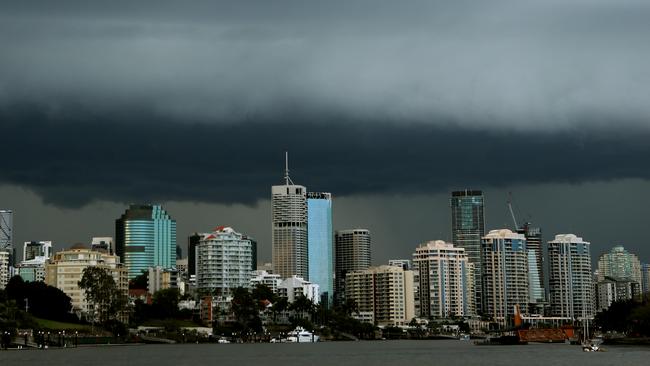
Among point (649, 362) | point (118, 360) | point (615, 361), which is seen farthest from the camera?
point (118, 360)

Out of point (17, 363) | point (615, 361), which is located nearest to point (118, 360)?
point (17, 363)

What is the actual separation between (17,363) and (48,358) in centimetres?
1927

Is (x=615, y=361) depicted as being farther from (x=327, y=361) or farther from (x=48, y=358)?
(x=48, y=358)

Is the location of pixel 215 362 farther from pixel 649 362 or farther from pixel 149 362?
pixel 649 362

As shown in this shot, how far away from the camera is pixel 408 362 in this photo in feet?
545

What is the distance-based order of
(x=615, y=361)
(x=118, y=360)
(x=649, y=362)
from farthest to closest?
(x=118, y=360) → (x=615, y=361) → (x=649, y=362)

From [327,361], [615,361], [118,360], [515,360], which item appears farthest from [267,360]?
[615,361]

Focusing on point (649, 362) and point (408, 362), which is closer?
point (649, 362)

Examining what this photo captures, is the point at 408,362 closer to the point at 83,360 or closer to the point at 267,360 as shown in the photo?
the point at 267,360

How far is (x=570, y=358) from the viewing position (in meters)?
180

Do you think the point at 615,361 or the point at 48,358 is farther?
the point at 48,358

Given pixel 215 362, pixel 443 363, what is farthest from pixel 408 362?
pixel 215 362

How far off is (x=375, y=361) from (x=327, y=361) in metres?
7.37

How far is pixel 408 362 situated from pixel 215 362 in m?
28.6
